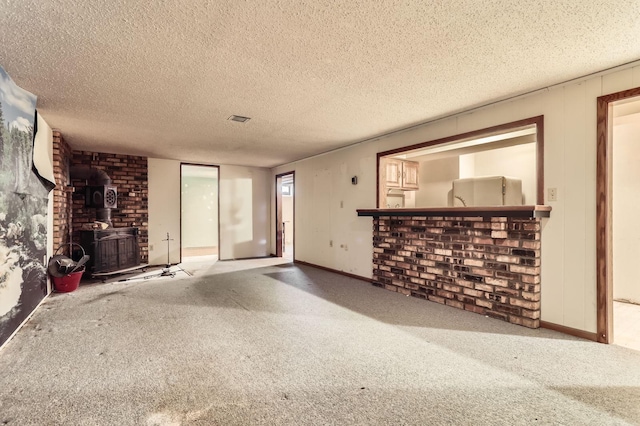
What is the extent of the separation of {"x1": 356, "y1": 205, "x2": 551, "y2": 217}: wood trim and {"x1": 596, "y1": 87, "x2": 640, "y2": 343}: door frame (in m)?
0.41

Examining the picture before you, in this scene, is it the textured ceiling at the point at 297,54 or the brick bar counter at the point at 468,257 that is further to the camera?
the brick bar counter at the point at 468,257

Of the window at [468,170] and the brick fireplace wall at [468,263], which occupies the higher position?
the window at [468,170]

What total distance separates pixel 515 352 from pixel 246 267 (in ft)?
15.9

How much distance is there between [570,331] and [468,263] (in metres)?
1.05

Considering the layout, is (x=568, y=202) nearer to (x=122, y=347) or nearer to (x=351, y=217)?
(x=351, y=217)

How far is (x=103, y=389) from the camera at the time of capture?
1917 millimetres

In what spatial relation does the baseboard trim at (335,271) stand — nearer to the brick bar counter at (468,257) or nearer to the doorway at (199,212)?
the brick bar counter at (468,257)

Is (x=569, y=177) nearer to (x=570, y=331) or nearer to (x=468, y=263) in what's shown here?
(x=468, y=263)

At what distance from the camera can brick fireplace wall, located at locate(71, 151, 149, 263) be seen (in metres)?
5.78

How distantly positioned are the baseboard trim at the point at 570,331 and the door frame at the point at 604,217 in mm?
54

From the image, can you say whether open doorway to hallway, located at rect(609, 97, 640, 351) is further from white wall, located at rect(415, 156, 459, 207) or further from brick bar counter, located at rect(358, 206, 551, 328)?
white wall, located at rect(415, 156, 459, 207)

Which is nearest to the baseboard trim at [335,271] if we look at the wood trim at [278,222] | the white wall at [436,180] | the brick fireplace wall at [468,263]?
the brick fireplace wall at [468,263]

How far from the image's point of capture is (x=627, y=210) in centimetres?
408

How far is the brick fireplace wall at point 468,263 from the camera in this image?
3.08 metres
